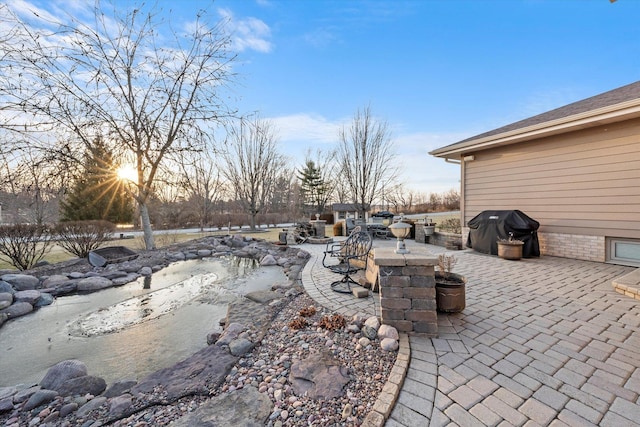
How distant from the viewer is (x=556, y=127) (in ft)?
16.3

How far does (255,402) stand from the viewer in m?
1.65

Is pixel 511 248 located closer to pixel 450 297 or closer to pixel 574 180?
pixel 574 180

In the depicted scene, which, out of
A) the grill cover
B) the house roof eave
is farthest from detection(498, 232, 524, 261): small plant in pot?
the house roof eave

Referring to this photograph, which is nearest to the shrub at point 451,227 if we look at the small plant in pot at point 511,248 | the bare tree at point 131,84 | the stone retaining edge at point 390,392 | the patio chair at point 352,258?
the small plant in pot at point 511,248

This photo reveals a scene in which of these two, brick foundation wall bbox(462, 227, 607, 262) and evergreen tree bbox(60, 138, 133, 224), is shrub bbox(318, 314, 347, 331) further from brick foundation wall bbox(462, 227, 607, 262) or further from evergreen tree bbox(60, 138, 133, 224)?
evergreen tree bbox(60, 138, 133, 224)

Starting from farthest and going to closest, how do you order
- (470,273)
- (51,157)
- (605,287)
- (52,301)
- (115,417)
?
(51,157) < (470,273) < (52,301) < (605,287) < (115,417)

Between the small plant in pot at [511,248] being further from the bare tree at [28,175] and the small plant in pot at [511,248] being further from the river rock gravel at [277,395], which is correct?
the bare tree at [28,175]

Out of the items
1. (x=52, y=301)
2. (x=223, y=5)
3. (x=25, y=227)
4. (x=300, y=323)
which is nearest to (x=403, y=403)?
(x=300, y=323)

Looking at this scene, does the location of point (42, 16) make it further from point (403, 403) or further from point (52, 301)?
point (403, 403)

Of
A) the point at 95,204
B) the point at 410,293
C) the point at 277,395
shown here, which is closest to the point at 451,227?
the point at 410,293

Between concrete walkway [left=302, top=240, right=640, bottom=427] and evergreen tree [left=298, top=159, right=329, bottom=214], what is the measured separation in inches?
723

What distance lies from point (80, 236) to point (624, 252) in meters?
12.4

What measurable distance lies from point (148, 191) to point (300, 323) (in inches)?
278

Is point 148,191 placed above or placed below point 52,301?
above
